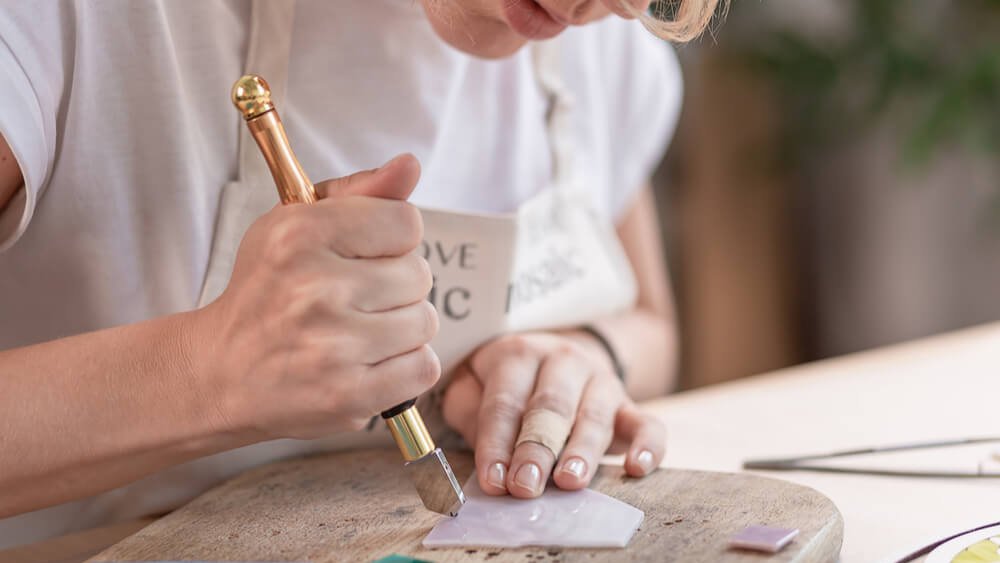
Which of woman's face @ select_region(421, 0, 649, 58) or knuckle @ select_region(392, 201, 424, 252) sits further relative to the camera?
woman's face @ select_region(421, 0, 649, 58)

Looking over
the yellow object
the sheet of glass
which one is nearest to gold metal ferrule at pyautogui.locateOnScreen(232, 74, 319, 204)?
the sheet of glass

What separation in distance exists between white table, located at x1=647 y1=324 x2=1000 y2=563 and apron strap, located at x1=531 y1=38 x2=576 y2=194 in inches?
9.6

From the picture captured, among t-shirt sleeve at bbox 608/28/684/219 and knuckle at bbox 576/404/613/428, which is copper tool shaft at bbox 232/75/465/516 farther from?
t-shirt sleeve at bbox 608/28/684/219

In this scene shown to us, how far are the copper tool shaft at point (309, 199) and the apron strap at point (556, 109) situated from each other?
1.46 feet

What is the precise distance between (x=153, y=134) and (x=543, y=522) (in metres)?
0.39

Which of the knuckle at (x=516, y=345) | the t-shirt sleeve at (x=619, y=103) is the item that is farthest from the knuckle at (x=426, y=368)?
the t-shirt sleeve at (x=619, y=103)

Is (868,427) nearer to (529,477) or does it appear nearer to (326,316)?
(529,477)

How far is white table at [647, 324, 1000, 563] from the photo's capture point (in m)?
0.67

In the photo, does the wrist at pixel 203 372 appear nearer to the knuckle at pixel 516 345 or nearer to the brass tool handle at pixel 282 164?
the brass tool handle at pixel 282 164

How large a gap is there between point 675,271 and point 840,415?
1559 millimetres

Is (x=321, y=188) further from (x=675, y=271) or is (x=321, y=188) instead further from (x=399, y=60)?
(x=675, y=271)

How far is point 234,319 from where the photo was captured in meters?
0.56

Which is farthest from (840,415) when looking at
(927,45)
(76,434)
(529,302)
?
(927,45)

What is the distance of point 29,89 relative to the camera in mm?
619
